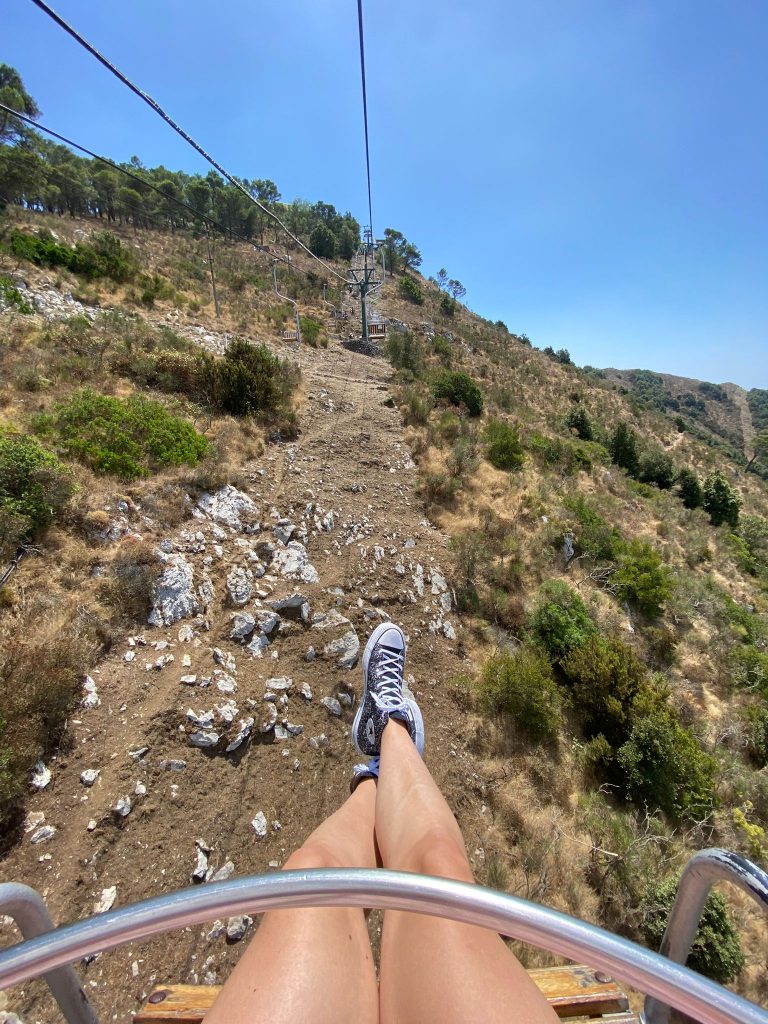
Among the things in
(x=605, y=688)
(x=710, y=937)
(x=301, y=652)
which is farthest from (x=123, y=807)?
(x=605, y=688)

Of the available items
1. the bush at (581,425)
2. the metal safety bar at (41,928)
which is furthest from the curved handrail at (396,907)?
the bush at (581,425)

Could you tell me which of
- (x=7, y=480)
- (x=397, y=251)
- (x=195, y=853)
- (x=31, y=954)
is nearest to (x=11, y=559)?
(x=7, y=480)

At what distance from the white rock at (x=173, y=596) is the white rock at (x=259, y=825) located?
2030 mm

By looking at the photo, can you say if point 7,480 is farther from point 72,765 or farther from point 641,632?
point 641,632

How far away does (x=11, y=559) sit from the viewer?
3.87 meters

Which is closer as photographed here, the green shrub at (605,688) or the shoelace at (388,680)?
the shoelace at (388,680)

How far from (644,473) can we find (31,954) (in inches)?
923

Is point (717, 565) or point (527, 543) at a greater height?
point (527, 543)

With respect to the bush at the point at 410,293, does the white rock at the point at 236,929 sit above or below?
below

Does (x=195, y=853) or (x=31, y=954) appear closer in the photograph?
(x=31, y=954)

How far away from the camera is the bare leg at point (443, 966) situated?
129 cm

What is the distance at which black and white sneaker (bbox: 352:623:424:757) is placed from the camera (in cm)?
313

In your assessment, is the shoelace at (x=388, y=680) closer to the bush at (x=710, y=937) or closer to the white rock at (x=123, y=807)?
the white rock at (x=123, y=807)

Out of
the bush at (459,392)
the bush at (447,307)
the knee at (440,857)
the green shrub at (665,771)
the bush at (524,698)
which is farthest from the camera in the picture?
the bush at (447,307)
